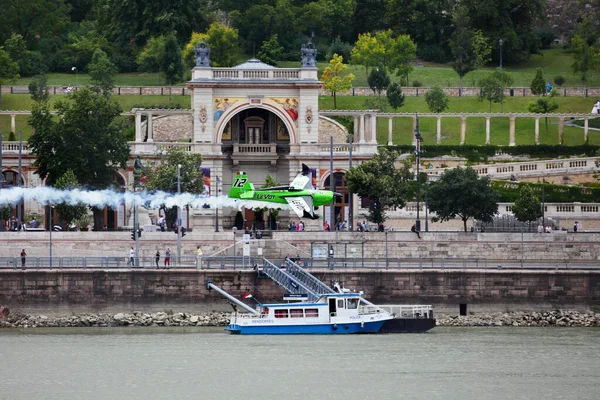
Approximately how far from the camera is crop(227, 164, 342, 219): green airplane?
110562 mm

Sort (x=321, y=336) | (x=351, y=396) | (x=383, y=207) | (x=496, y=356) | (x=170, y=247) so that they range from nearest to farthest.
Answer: (x=351, y=396)
(x=496, y=356)
(x=321, y=336)
(x=170, y=247)
(x=383, y=207)

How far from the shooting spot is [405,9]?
186 m

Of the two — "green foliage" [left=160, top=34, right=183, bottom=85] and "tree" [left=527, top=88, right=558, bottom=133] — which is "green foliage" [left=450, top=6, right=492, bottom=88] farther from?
"green foliage" [left=160, top=34, right=183, bottom=85]

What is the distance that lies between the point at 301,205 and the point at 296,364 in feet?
56.2

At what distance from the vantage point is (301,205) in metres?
111

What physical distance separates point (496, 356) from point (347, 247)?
21900 mm

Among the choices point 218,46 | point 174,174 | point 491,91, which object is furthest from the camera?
point 218,46

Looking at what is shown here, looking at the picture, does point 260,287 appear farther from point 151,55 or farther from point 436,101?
point 151,55

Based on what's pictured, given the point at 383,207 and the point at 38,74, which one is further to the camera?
the point at 38,74

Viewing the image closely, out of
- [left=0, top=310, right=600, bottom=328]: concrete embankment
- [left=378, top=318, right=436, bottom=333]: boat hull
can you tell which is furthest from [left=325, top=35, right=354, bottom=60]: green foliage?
[left=378, top=318, right=436, bottom=333]: boat hull

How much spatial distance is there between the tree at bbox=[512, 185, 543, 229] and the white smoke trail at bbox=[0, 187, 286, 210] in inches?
714

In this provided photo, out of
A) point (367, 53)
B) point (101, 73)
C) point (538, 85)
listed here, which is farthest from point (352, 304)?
point (367, 53)

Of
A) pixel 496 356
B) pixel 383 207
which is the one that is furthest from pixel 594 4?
pixel 496 356

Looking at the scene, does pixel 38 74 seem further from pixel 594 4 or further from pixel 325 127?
pixel 594 4
